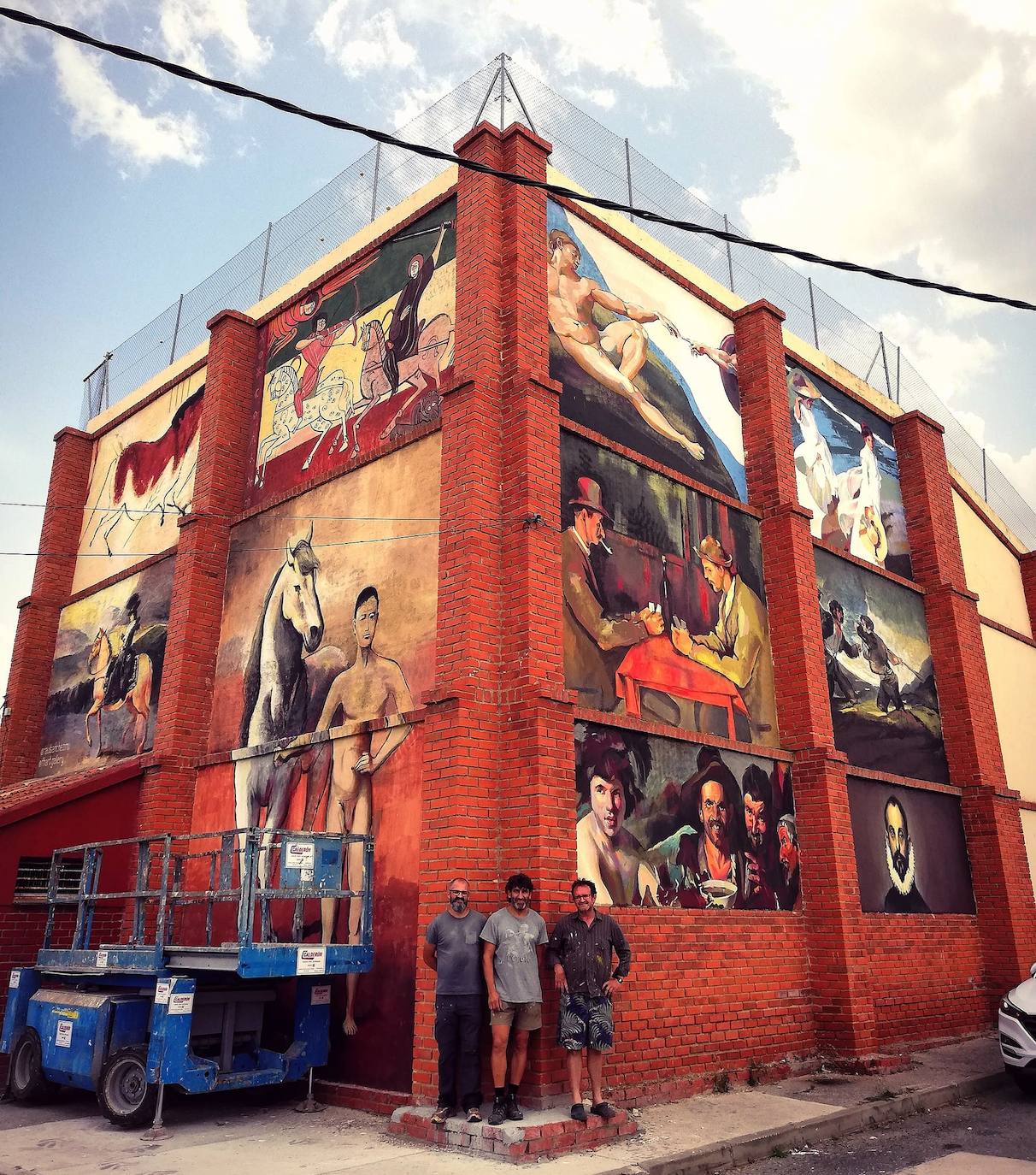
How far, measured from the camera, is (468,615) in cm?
951

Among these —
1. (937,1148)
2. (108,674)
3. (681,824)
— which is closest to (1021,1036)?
(937,1148)

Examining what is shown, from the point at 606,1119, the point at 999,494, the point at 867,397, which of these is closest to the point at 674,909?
the point at 606,1119

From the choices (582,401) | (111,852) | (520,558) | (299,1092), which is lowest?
(299,1092)

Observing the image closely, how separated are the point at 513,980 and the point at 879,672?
8.83m

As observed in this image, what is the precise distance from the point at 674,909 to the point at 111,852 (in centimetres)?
712

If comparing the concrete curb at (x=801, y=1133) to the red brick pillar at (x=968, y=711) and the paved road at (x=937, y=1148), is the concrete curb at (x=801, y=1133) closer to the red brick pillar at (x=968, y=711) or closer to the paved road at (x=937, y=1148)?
the paved road at (x=937, y=1148)

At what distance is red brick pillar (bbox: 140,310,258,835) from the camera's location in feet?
41.1

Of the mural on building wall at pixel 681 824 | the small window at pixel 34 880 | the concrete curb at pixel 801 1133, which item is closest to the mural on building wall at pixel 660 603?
the mural on building wall at pixel 681 824

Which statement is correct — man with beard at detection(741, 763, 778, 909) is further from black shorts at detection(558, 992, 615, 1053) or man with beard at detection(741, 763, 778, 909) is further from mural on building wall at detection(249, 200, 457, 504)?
mural on building wall at detection(249, 200, 457, 504)

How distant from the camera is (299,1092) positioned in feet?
32.3

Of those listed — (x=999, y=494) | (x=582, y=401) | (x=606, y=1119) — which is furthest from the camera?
(x=999, y=494)

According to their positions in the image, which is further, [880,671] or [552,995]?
[880,671]

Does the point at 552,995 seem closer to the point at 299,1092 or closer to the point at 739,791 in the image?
the point at 299,1092

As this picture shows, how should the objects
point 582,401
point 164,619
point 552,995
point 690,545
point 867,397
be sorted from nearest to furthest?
1. point 552,995
2. point 582,401
3. point 690,545
4. point 164,619
5. point 867,397
